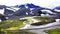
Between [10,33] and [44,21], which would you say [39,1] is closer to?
[44,21]

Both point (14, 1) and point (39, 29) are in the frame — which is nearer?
point (39, 29)

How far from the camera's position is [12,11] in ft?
4.80

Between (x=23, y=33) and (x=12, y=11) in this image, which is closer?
(x=23, y=33)

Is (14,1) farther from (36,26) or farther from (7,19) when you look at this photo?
(36,26)

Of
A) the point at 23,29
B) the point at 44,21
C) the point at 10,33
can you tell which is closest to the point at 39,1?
the point at 44,21

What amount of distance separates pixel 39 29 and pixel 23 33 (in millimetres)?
168

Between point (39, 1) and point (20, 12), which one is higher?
point (39, 1)

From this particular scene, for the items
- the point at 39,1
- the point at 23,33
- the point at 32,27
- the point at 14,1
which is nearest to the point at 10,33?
the point at 23,33

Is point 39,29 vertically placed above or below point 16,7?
below

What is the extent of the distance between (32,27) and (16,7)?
29cm

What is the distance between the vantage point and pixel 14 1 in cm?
149

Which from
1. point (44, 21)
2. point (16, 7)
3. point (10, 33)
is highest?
point (16, 7)

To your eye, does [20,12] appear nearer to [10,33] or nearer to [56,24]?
[10,33]

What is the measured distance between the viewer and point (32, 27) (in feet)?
4.56
